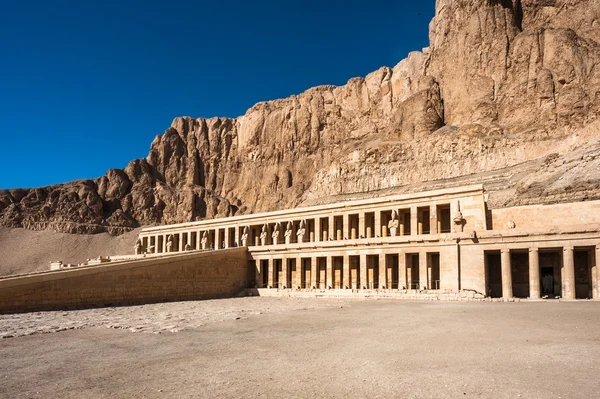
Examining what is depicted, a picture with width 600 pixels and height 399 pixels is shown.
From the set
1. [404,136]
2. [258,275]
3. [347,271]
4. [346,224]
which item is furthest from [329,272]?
[404,136]

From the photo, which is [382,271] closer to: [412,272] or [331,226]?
[412,272]

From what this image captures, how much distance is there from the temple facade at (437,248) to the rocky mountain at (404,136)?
23.7 feet

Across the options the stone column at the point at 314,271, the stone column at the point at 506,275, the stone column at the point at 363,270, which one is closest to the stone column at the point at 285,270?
the stone column at the point at 314,271

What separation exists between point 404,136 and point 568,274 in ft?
176

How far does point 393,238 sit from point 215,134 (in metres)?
81.2

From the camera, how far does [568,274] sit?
2494 centimetres

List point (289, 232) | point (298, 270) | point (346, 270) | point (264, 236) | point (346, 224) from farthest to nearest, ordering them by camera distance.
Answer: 1. point (264, 236)
2. point (289, 232)
3. point (346, 224)
4. point (298, 270)
5. point (346, 270)

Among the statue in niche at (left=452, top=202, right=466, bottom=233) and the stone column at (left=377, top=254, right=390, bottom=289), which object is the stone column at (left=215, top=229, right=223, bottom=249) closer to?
the stone column at (left=377, top=254, right=390, bottom=289)

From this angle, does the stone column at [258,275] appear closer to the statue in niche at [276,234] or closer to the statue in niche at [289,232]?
the statue in niche at [289,232]

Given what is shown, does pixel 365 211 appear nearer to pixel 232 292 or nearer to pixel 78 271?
pixel 232 292

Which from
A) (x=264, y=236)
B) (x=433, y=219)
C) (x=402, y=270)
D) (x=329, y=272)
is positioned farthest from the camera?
(x=264, y=236)

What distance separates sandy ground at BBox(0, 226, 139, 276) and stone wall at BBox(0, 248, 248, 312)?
44862 mm

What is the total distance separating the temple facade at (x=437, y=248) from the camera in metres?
26.3

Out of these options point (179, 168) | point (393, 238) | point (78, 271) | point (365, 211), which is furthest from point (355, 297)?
point (179, 168)
